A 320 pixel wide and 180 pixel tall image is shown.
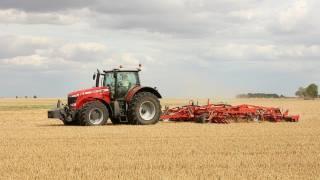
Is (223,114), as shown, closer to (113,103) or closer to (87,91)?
(113,103)

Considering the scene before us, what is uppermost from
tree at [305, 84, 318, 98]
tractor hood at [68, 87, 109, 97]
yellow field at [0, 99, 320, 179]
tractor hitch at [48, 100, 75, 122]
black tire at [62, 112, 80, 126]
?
tree at [305, 84, 318, 98]

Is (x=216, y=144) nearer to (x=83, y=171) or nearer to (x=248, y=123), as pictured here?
(x=83, y=171)

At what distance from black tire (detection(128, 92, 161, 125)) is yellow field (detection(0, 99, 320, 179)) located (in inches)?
97.0

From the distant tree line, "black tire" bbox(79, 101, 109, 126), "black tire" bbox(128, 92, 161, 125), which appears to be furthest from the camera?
the distant tree line

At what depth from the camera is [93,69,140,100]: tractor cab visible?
21.4 metres

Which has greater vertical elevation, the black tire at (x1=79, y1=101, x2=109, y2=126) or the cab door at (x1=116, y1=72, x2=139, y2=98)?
the cab door at (x1=116, y1=72, x2=139, y2=98)

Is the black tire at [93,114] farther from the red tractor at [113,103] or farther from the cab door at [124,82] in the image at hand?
the cab door at [124,82]


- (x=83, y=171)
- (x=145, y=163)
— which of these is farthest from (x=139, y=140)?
(x=83, y=171)

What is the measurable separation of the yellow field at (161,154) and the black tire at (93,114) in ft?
6.10

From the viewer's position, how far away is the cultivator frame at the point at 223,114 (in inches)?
877

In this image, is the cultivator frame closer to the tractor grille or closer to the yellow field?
the tractor grille

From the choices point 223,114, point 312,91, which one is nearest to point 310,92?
point 312,91

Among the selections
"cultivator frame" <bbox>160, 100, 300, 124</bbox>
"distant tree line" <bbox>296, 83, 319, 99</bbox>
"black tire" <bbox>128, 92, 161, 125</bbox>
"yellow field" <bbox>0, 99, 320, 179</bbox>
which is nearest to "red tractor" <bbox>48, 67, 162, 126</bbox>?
"black tire" <bbox>128, 92, 161, 125</bbox>

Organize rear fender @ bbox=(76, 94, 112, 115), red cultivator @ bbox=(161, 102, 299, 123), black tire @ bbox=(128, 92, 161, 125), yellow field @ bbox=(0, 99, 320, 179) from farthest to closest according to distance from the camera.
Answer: red cultivator @ bbox=(161, 102, 299, 123), black tire @ bbox=(128, 92, 161, 125), rear fender @ bbox=(76, 94, 112, 115), yellow field @ bbox=(0, 99, 320, 179)
